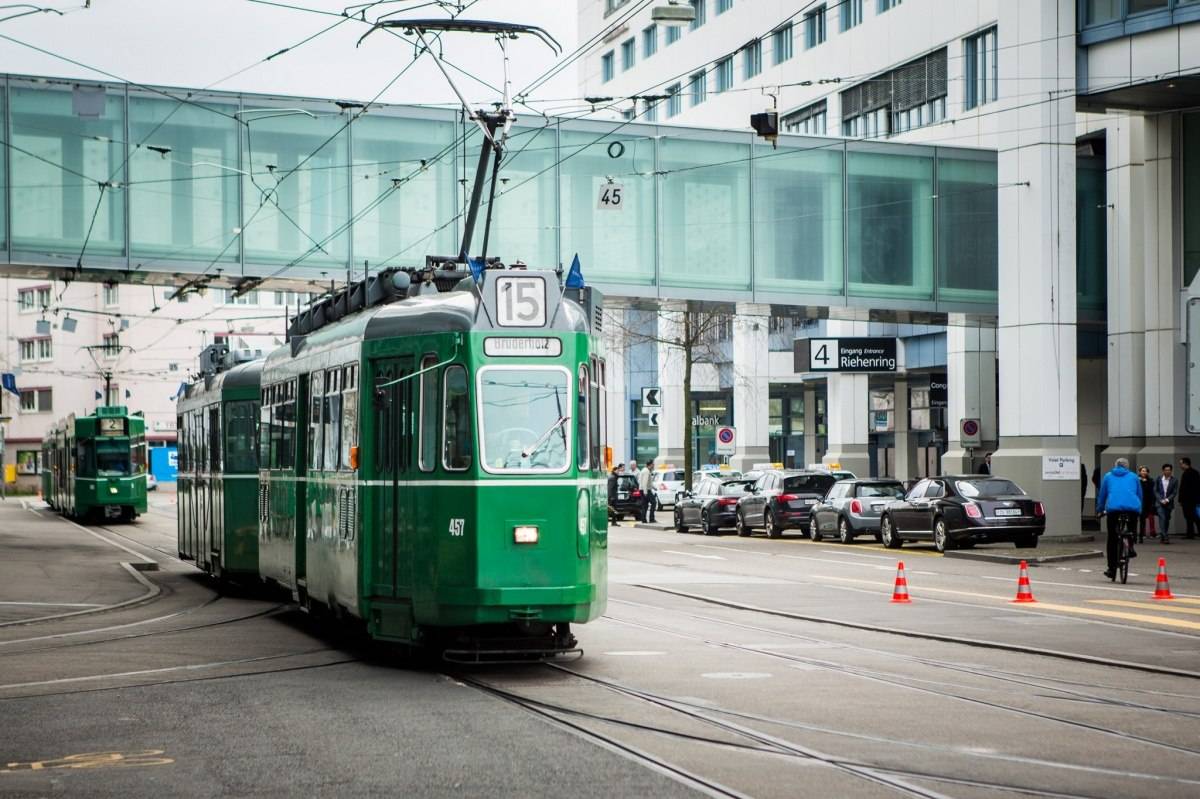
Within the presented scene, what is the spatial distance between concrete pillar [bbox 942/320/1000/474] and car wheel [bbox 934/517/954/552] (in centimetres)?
1631

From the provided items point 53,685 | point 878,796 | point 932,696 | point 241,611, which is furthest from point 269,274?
point 878,796

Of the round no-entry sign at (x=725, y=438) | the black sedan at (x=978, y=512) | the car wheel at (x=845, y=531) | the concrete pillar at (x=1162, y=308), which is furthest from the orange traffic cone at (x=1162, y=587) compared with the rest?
the round no-entry sign at (x=725, y=438)

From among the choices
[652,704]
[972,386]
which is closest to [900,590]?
[652,704]

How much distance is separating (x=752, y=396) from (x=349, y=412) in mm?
48611

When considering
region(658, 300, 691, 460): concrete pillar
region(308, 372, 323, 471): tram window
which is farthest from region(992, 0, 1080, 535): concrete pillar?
region(658, 300, 691, 460): concrete pillar

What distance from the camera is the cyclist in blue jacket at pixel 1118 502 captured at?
23.2m

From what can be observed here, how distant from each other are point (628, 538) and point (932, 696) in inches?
1167

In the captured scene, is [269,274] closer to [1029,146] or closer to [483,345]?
[1029,146]

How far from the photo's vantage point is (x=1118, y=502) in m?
23.2

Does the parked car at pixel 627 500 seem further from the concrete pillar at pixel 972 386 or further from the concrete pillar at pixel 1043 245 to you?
the concrete pillar at pixel 1043 245

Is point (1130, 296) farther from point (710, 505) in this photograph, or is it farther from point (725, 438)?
point (725, 438)

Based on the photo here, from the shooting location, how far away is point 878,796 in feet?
26.1

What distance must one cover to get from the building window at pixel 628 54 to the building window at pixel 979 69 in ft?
90.6

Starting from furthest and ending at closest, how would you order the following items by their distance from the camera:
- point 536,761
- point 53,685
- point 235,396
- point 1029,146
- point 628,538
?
1. point 628,538
2. point 1029,146
3. point 235,396
4. point 53,685
5. point 536,761
